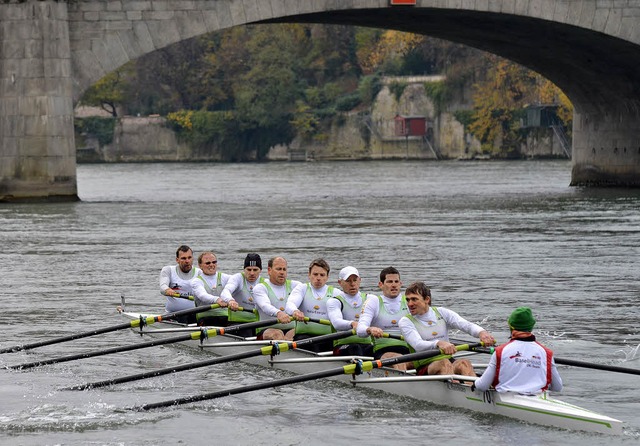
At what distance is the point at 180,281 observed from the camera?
68.2ft

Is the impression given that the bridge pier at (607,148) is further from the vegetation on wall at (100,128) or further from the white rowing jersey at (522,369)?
the vegetation on wall at (100,128)

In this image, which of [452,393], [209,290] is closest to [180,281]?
[209,290]

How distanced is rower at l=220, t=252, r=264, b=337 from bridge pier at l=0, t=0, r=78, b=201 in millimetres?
23426

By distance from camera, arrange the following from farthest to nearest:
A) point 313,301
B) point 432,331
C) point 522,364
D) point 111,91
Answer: point 111,91 → point 313,301 → point 432,331 → point 522,364

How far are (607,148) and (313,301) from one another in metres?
36.3

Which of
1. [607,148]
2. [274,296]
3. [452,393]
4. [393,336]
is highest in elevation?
[607,148]

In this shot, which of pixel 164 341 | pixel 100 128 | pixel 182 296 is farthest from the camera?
pixel 100 128

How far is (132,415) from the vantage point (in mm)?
15156

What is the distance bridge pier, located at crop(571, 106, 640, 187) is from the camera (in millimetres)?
51625

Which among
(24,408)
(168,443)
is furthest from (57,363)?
(168,443)

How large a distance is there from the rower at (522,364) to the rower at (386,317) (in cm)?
226

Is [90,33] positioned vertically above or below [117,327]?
above

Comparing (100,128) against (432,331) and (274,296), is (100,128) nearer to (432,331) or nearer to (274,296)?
(274,296)

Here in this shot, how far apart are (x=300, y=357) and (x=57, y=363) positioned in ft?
10.2
